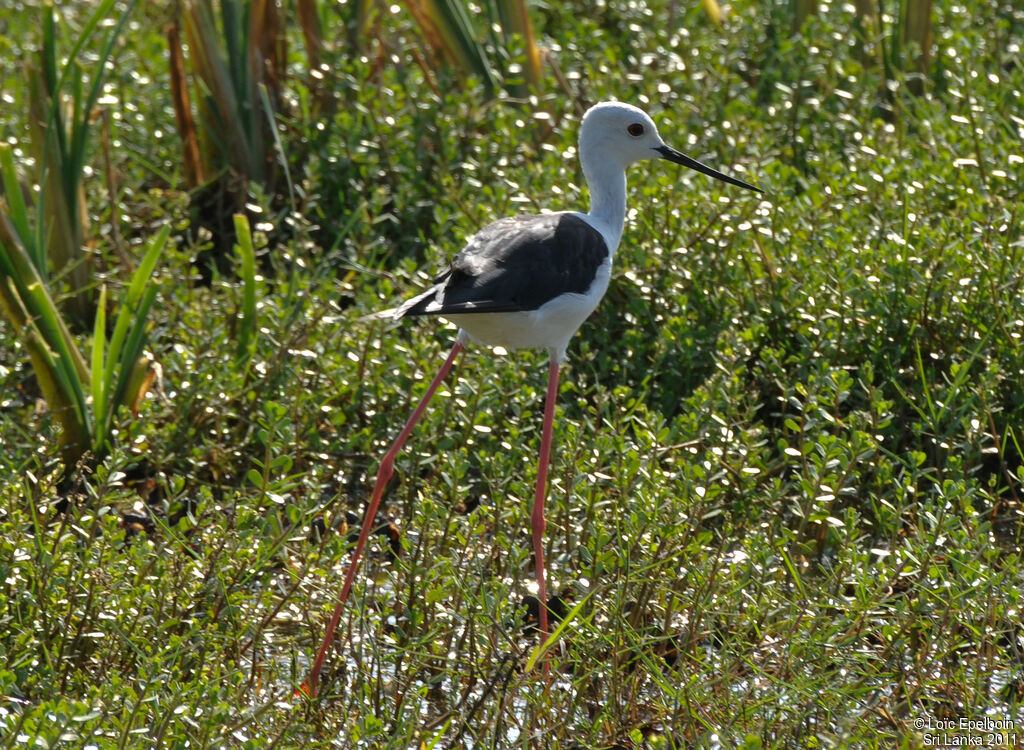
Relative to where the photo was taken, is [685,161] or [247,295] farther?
[247,295]

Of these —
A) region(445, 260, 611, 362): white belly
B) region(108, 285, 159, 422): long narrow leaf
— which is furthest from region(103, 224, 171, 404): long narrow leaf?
region(445, 260, 611, 362): white belly

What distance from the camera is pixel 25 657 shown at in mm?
2631

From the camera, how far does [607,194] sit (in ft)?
11.7

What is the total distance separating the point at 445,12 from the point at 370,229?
109cm

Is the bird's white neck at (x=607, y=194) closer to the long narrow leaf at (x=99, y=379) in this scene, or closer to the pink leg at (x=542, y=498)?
the pink leg at (x=542, y=498)

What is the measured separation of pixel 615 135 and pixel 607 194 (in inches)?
6.9

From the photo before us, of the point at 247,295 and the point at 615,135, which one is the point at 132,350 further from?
the point at 615,135

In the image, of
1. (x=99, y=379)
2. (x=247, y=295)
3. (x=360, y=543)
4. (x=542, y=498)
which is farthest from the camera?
(x=247, y=295)

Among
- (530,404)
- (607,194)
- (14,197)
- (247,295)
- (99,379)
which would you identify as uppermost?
(14,197)

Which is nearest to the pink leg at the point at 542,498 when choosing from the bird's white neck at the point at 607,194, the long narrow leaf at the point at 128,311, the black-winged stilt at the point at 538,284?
the black-winged stilt at the point at 538,284

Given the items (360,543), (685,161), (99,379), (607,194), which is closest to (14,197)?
(99,379)

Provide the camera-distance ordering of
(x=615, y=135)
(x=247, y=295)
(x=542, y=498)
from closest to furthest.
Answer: (x=542, y=498) → (x=615, y=135) → (x=247, y=295)

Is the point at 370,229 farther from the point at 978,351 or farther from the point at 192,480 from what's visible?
the point at 978,351

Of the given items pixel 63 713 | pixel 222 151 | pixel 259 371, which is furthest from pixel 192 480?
pixel 222 151
